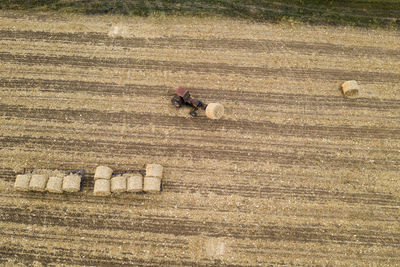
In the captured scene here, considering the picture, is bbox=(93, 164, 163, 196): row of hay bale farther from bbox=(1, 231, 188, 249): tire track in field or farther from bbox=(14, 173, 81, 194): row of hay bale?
bbox=(1, 231, 188, 249): tire track in field

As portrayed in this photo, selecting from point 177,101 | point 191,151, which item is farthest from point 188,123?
point 191,151

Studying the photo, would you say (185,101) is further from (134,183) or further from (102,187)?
(102,187)

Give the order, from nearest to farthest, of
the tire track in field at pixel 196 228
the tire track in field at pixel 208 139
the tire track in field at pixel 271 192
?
the tire track in field at pixel 196 228 < the tire track in field at pixel 271 192 < the tire track in field at pixel 208 139

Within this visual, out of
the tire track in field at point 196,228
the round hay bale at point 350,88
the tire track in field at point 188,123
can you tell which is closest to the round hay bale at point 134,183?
the tire track in field at point 196,228

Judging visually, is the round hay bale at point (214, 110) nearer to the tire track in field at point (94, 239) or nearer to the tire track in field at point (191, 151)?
the tire track in field at point (191, 151)

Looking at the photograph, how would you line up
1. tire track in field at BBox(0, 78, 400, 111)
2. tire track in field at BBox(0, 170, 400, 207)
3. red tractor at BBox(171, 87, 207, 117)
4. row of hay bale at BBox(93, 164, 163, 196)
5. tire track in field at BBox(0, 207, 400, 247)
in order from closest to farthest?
tire track in field at BBox(0, 207, 400, 247) → row of hay bale at BBox(93, 164, 163, 196) → tire track in field at BBox(0, 170, 400, 207) → red tractor at BBox(171, 87, 207, 117) → tire track in field at BBox(0, 78, 400, 111)

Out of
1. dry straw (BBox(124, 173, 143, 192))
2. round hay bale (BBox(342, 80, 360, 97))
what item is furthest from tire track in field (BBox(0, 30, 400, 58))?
dry straw (BBox(124, 173, 143, 192))
